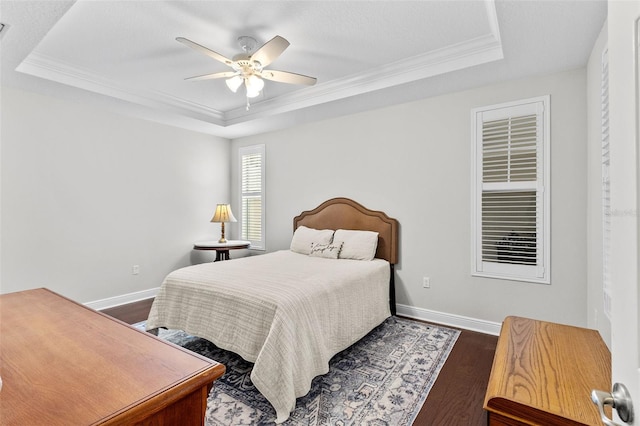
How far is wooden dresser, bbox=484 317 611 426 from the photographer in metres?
1.01

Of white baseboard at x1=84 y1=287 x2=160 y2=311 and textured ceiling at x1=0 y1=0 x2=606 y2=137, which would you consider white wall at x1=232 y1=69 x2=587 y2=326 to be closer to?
textured ceiling at x1=0 y1=0 x2=606 y2=137

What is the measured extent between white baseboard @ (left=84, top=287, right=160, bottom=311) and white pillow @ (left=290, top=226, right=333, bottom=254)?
6.93 feet

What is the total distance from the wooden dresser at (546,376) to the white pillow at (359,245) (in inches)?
75.4

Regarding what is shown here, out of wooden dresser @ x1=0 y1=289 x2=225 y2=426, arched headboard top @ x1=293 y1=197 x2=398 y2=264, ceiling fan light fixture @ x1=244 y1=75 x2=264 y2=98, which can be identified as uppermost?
ceiling fan light fixture @ x1=244 y1=75 x2=264 y2=98

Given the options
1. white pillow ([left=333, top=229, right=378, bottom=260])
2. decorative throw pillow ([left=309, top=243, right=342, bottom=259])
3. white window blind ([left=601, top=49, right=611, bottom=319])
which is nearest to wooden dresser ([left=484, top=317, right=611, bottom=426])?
white window blind ([left=601, top=49, right=611, bottom=319])

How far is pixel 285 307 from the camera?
2.04 meters

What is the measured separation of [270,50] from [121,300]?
3626mm

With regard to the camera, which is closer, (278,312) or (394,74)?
(278,312)

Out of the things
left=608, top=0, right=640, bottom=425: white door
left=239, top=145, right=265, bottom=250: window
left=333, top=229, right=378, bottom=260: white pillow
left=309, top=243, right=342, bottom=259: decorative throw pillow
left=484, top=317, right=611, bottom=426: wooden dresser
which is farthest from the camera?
left=239, top=145, right=265, bottom=250: window

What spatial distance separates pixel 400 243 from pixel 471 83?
180cm

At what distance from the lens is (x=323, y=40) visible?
2617 mm

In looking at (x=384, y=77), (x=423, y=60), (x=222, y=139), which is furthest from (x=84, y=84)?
(x=423, y=60)

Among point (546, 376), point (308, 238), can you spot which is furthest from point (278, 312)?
point (308, 238)

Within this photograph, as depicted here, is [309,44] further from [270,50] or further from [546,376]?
[546,376]
